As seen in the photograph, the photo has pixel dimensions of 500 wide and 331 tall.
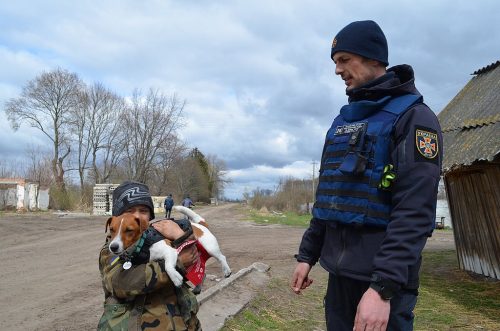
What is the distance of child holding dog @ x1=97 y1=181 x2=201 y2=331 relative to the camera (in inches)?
107

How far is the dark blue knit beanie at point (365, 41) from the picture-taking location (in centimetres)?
247

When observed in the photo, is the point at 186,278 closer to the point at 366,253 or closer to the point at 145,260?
the point at 145,260

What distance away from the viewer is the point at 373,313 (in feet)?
6.72

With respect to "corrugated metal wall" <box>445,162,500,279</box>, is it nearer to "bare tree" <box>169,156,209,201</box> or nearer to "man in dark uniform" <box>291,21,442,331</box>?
"man in dark uniform" <box>291,21,442,331</box>

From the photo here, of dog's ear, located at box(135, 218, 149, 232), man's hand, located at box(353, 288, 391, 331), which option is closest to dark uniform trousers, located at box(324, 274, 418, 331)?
man's hand, located at box(353, 288, 391, 331)

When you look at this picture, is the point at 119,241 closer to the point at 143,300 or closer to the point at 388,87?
the point at 143,300

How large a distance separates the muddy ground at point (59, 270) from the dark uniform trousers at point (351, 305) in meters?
4.56

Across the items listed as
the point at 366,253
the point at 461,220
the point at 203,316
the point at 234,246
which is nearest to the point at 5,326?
the point at 203,316

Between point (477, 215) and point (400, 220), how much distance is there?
8.47 metres

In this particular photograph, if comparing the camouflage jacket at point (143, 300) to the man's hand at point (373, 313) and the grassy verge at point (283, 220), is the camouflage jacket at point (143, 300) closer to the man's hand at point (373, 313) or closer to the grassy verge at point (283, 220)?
the man's hand at point (373, 313)

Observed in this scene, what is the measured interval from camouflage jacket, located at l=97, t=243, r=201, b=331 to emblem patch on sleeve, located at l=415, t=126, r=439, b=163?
157 cm

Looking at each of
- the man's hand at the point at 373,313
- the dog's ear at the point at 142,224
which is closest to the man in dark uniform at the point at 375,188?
the man's hand at the point at 373,313

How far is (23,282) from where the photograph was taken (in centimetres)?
933

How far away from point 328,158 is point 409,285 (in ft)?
2.63
